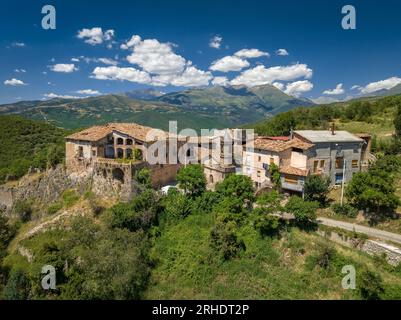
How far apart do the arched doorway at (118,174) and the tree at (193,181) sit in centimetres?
844

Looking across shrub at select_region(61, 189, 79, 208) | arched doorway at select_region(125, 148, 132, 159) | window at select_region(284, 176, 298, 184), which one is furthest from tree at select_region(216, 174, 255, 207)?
shrub at select_region(61, 189, 79, 208)

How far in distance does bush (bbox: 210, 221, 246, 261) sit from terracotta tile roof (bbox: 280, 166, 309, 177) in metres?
10.4

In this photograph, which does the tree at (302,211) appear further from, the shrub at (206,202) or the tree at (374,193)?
the shrub at (206,202)

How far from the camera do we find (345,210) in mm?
33719

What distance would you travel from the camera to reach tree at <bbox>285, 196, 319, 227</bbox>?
101ft

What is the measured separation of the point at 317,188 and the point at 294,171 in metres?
3.57

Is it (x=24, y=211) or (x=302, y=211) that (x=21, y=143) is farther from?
(x=302, y=211)

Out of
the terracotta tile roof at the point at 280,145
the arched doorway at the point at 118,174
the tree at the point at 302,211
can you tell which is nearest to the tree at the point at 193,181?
the arched doorway at the point at 118,174

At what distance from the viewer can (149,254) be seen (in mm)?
34219

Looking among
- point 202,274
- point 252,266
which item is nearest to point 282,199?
point 252,266

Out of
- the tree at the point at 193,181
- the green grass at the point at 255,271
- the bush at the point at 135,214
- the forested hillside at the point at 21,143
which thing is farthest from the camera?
the forested hillside at the point at 21,143

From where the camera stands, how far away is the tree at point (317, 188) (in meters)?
35.6

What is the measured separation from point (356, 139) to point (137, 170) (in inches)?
1139

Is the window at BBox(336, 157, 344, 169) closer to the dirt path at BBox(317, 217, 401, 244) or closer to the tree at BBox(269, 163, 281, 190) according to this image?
the tree at BBox(269, 163, 281, 190)
